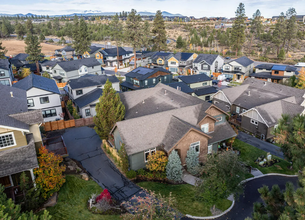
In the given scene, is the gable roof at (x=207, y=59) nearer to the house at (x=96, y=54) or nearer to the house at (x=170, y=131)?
the house at (x=96, y=54)

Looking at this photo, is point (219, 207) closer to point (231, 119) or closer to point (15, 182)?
point (15, 182)

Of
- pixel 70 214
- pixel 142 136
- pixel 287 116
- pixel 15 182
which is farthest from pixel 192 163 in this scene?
pixel 15 182

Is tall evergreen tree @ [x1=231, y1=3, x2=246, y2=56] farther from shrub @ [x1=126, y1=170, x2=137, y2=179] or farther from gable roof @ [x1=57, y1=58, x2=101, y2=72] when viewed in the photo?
shrub @ [x1=126, y1=170, x2=137, y2=179]

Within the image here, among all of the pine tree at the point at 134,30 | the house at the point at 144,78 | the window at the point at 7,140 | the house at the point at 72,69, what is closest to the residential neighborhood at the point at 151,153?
the window at the point at 7,140

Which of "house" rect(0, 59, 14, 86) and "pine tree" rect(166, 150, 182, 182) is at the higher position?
"house" rect(0, 59, 14, 86)

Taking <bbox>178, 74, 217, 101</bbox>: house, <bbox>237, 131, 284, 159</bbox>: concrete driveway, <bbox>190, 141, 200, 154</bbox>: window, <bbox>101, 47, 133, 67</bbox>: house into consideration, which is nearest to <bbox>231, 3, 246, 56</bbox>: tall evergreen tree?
<bbox>101, 47, 133, 67</bbox>: house

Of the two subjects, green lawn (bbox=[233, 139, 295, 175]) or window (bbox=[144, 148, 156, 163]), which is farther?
green lawn (bbox=[233, 139, 295, 175])
